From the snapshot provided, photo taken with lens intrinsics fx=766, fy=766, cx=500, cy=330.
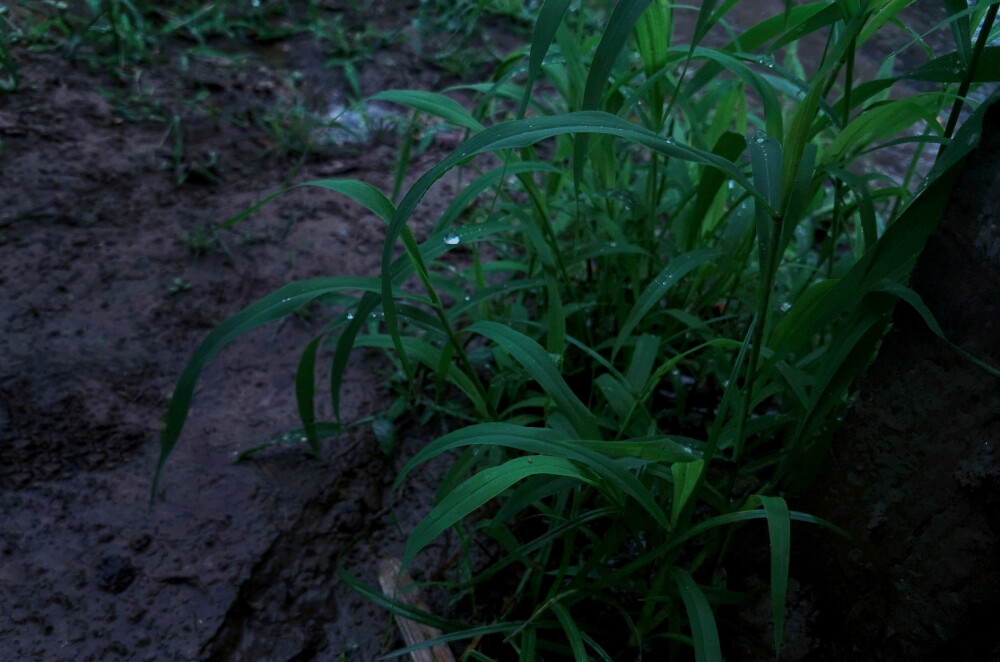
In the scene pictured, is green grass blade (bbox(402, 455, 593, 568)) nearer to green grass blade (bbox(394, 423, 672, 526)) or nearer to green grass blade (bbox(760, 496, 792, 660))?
green grass blade (bbox(394, 423, 672, 526))

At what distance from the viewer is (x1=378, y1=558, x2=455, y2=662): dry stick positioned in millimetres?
1222

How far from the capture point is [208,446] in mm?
1520

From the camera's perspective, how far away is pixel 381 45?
9.32 ft

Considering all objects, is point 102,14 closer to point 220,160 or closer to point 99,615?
point 220,160

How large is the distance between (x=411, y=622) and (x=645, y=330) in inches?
26.1

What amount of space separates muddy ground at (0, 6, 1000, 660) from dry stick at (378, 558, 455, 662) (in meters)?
0.03

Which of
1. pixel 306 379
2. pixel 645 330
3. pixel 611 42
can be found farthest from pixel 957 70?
pixel 306 379

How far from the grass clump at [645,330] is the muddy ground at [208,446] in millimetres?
115

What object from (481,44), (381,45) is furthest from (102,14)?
(481,44)

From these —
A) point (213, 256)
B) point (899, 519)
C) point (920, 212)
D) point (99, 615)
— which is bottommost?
point (99, 615)

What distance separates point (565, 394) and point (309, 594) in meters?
0.61

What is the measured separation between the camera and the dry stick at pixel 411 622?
122cm

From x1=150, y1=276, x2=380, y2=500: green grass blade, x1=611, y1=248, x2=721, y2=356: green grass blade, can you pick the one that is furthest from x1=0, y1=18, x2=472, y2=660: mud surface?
x1=611, y1=248, x2=721, y2=356: green grass blade

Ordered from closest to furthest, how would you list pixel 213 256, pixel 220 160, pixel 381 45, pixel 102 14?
pixel 213 256 → pixel 220 160 → pixel 102 14 → pixel 381 45
